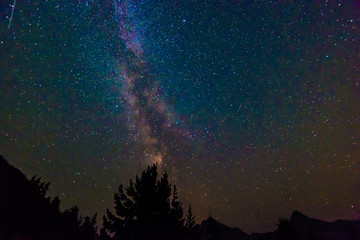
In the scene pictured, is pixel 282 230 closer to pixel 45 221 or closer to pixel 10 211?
pixel 45 221

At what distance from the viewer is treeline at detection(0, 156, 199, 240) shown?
1140 centimetres

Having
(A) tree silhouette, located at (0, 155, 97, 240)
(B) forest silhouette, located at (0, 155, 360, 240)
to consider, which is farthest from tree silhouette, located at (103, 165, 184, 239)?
(A) tree silhouette, located at (0, 155, 97, 240)

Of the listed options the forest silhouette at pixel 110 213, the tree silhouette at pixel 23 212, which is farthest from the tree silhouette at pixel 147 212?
the tree silhouette at pixel 23 212

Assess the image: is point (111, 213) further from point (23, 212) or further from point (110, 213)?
point (23, 212)

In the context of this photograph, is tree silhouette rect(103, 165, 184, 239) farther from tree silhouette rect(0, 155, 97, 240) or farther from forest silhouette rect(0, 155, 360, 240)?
tree silhouette rect(0, 155, 97, 240)

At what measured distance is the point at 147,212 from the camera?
607 inches

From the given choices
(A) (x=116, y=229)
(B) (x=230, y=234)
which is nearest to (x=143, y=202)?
(A) (x=116, y=229)

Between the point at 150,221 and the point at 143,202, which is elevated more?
the point at 143,202

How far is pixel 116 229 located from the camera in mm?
15539

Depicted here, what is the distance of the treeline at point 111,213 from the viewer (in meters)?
11.4

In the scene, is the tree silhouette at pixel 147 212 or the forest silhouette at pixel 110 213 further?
the tree silhouette at pixel 147 212

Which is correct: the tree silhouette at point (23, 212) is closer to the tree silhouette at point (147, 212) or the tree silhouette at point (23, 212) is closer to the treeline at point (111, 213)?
the treeline at point (111, 213)

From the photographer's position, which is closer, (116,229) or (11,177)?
(11,177)

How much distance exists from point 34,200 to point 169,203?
26.6 feet
